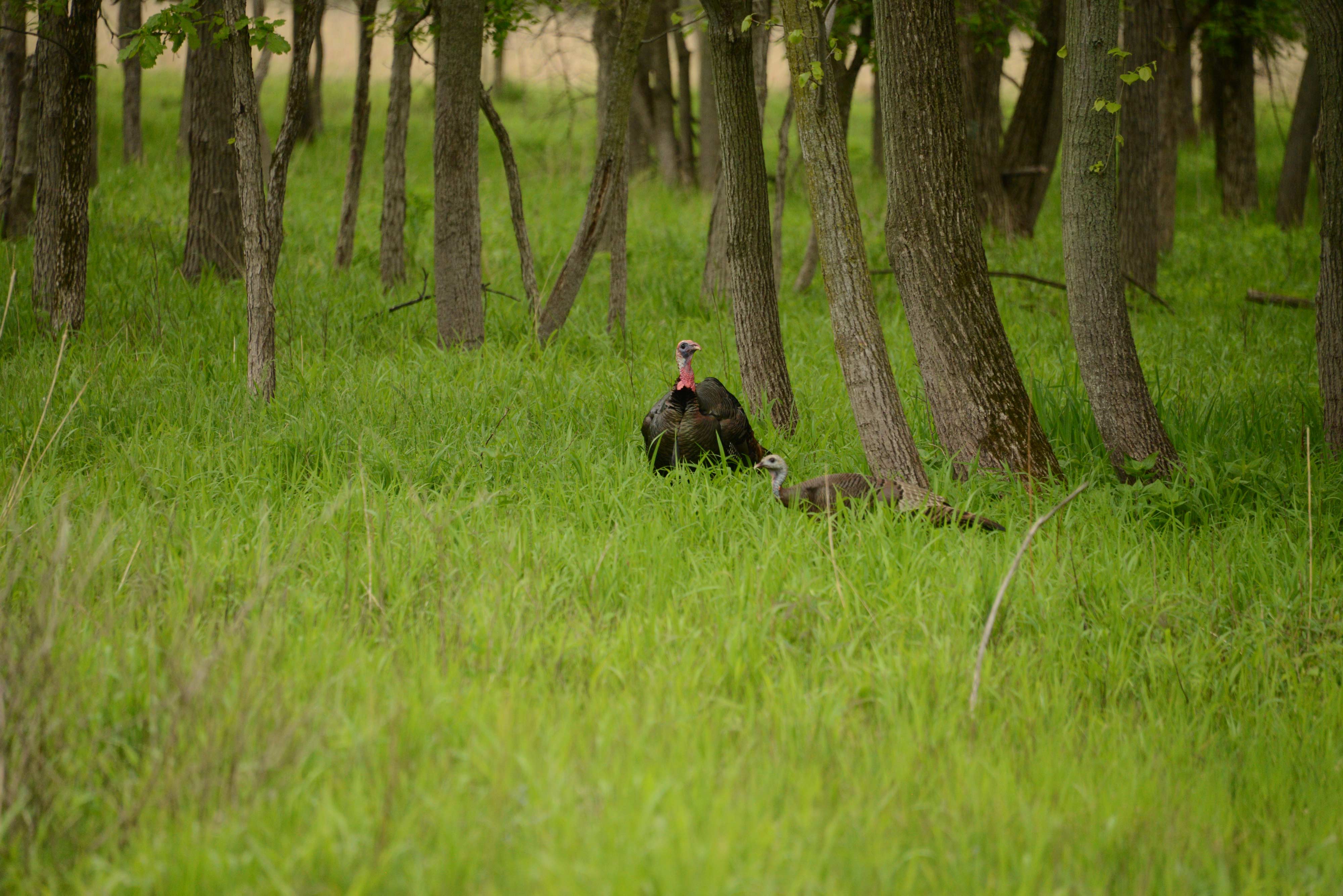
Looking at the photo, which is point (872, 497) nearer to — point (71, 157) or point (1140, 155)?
point (71, 157)

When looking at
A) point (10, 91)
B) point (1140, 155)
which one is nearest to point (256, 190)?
point (10, 91)

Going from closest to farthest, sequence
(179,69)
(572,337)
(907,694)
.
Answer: (907,694) < (572,337) < (179,69)

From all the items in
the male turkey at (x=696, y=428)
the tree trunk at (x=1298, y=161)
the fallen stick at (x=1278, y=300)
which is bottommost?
the male turkey at (x=696, y=428)

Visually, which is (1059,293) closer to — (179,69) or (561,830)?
(561,830)

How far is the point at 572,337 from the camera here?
24.9ft

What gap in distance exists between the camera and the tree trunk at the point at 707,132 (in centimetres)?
1408

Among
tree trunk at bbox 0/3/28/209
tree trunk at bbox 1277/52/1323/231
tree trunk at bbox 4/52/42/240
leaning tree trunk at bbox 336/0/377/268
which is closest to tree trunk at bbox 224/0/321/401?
leaning tree trunk at bbox 336/0/377/268

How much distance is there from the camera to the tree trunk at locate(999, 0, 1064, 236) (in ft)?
39.7

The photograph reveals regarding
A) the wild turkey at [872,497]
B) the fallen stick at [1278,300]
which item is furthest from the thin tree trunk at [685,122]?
the wild turkey at [872,497]

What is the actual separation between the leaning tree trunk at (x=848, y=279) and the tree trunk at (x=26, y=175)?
25.6ft

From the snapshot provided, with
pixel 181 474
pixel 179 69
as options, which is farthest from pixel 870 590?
pixel 179 69

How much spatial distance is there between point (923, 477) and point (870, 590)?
3.37 feet

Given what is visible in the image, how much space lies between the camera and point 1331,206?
5172mm

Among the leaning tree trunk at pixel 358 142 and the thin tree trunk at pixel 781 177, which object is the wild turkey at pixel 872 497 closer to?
the thin tree trunk at pixel 781 177
